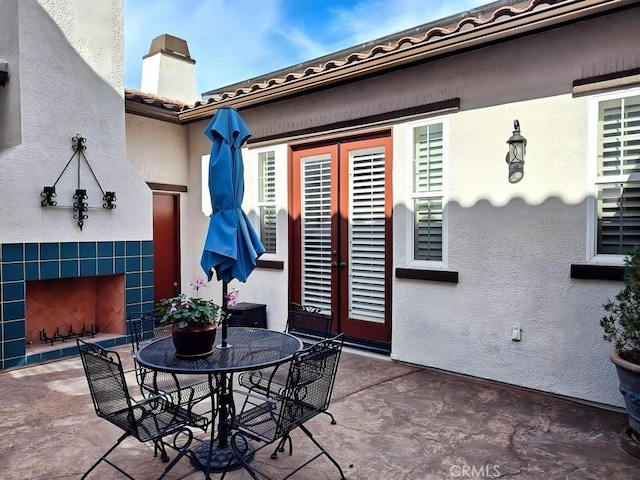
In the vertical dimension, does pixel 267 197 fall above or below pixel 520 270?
above

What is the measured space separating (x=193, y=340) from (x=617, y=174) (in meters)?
3.41

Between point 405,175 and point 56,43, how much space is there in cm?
405

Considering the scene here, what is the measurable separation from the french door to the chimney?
3.51 metres

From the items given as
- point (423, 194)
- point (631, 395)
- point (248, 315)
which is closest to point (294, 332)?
point (423, 194)

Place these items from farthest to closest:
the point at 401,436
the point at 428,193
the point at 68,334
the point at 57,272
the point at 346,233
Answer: the point at 68,334 < the point at 346,233 < the point at 57,272 < the point at 428,193 < the point at 401,436

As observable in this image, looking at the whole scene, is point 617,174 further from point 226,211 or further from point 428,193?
point 226,211

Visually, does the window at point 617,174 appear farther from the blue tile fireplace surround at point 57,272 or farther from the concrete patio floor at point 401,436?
the blue tile fireplace surround at point 57,272

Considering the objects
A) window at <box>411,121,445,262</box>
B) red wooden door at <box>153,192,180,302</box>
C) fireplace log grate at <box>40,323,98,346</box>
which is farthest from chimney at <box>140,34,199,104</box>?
window at <box>411,121,445,262</box>

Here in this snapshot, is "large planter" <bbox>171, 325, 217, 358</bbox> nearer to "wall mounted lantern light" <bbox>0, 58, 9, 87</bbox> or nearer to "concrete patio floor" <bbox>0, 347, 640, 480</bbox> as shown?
"concrete patio floor" <bbox>0, 347, 640, 480</bbox>

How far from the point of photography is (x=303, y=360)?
8.42ft

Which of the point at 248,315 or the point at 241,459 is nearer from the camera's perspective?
the point at 241,459

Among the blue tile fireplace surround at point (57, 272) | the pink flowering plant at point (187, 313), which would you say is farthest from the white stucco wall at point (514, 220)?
the blue tile fireplace surround at point (57, 272)

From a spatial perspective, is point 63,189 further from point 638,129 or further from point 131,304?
point 638,129

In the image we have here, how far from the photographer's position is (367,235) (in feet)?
17.6
